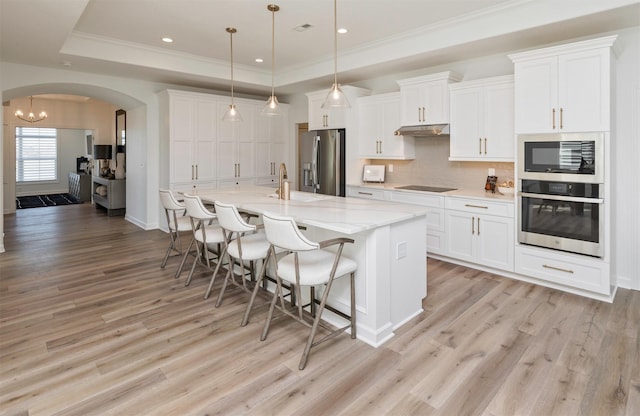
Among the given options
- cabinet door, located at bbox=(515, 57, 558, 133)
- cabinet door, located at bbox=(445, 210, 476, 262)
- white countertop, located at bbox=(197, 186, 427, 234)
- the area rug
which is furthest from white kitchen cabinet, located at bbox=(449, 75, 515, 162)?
the area rug

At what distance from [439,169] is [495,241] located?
1.50 m

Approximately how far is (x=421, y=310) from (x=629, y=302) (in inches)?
77.4

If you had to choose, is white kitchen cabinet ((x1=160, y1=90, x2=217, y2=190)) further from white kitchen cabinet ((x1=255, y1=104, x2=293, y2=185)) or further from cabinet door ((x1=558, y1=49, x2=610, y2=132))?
cabinet door ((x1=558, y1=49, x2=610, y2=132))

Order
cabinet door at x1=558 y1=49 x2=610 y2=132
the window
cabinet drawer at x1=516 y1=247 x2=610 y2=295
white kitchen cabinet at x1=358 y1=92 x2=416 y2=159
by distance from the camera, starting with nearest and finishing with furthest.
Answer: cabinet door at x1=558 y1=49 x2=610 y2=132 → cabinet drawer at x1=516 y1=247 x2=610 y2=295 → white kitchen cabinet at x1=358 y1=92 x2=416 y2=159 → the window

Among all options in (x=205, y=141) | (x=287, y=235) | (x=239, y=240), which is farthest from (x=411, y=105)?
(x=205, y=141)

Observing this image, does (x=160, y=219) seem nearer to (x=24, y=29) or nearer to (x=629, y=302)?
(x=24, y=29)

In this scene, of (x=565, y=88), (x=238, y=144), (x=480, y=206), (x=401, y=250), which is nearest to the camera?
(x=401, y=250)

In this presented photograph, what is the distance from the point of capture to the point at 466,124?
4.70 m

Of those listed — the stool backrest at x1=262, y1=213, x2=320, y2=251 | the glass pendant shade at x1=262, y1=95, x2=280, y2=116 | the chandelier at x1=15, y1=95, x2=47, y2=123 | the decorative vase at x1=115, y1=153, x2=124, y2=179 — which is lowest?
the stool backrest at x1=262, y1=213, x2=320, y2=251

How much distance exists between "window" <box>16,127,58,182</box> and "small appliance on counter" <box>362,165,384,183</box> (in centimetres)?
1165

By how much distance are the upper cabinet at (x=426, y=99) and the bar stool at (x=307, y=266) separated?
289 centimetres

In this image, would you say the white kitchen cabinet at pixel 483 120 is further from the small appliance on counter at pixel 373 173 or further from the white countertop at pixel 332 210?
the white countertop at pixel 332 210

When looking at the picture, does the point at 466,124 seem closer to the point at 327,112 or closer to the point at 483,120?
the point at 483,120

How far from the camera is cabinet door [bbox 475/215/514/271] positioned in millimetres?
4141
